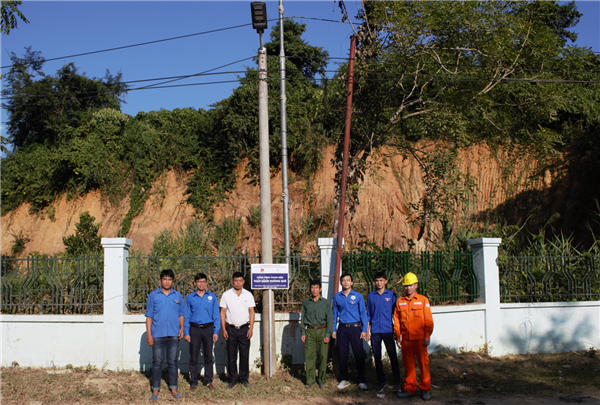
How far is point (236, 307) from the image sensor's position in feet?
21.5

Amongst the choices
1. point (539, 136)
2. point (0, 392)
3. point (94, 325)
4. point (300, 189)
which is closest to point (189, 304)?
point (94, 325)

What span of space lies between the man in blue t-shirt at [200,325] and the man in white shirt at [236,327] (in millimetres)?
146

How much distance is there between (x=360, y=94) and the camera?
36.2ft

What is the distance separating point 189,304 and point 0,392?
2.80 metres

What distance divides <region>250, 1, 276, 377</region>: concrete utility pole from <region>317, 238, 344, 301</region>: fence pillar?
0.86 metres

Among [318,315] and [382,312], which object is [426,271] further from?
[318,315]

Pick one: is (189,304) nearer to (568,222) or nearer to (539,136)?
(539,136)

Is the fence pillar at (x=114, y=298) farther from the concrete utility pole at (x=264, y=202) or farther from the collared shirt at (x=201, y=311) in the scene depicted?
the concrete utility pole at (x=264, y=202)

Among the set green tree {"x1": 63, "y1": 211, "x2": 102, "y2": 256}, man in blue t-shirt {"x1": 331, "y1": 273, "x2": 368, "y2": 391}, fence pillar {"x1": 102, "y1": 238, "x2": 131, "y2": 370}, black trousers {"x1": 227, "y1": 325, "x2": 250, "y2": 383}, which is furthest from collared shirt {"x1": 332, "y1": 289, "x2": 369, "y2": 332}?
green tree {"x1": 63, "y1": 211, "x2": 102, "y2": 256}

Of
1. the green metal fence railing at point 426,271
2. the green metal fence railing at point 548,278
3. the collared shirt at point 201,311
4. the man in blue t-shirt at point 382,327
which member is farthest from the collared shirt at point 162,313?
the green metal fence railing at point 548,278

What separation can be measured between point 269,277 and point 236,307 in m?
0.67

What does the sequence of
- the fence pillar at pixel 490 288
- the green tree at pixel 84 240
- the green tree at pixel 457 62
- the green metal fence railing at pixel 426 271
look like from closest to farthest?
the green metal fence railing at pixel 426 271 → the fence pillar at pixel 490 288 → the green tree at pixel 457 62 → the green tree at pixel 84 240

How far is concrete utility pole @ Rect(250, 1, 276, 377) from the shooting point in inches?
274

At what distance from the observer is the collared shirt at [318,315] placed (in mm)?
6430
